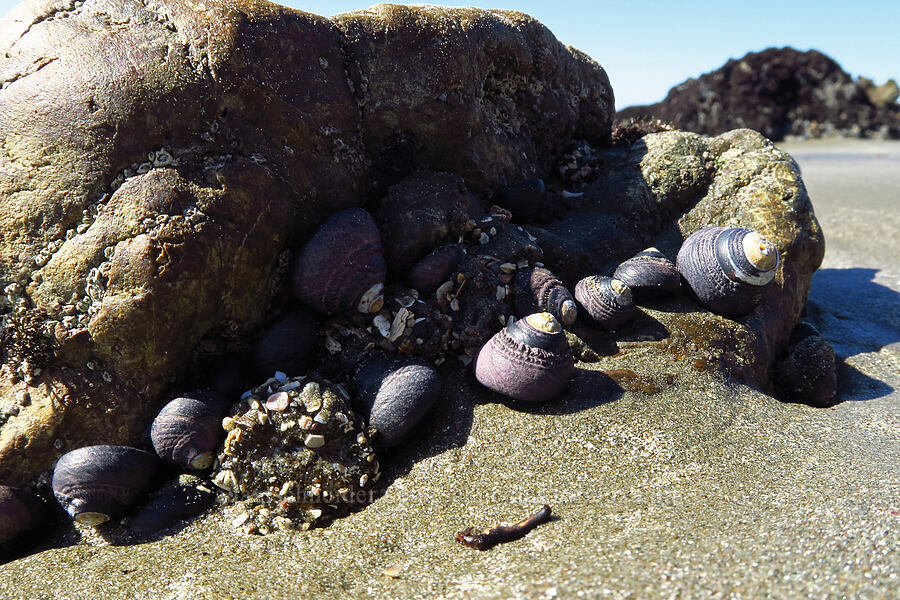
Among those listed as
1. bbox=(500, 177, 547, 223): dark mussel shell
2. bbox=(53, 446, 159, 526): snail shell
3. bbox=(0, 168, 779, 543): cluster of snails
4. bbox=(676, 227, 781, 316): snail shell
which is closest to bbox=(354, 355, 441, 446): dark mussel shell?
bbox=(0, 168, 779, 543): cluster of snails

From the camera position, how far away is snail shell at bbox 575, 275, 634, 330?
414 centimetres

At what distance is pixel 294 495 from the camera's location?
318 centimetres

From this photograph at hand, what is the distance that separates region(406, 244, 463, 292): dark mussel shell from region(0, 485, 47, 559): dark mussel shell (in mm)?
2628

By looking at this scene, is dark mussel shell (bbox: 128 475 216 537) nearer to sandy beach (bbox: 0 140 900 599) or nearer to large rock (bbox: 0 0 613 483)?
sandy beach (bbox: 0 140 900 599)

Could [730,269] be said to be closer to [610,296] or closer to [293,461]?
[610,296]

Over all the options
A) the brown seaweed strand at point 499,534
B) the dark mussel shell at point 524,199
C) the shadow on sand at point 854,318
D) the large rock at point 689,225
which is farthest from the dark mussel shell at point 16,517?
the shadow on sand at point 854,318

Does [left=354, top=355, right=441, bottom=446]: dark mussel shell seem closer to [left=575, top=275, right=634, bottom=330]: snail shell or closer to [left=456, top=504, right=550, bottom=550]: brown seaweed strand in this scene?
[left=456, top=504, right=550, bottom=550]: brown seaweed strand

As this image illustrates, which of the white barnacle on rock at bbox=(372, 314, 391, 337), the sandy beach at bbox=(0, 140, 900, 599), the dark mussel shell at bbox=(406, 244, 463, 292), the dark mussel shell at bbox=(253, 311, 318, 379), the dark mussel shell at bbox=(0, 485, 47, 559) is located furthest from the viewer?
the dark mussel shell at bbox=(406, 244, 463, 292)

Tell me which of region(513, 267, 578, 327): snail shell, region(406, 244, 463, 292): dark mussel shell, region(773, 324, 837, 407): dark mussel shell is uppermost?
region(406, 244, 463, 292): dark mussel shell

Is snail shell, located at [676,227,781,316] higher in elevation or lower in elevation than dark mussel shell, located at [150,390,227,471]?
higher

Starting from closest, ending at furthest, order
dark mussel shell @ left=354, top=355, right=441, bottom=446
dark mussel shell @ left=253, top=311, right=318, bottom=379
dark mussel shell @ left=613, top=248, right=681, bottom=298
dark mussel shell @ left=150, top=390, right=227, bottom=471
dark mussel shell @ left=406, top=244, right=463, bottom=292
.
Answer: dark mussel shell @ left=150, top=390, right=227, bottom=471 < dark mussel shell @ left=354, top=355, right=441, bottom=446 < dark mussel shell @ left=253, top=311, right=318, bottom=379 < dark mussel shell @ left=406, top=244, right=463, bottom=292 < dark mussel shell @ left=613, top=248, right=681, bottom=298

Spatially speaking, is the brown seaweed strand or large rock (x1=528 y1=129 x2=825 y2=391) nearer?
the brown seaweed strand

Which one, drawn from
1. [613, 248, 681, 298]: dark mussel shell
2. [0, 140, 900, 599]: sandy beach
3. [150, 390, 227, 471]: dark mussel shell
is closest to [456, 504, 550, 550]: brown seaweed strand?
[0, 140, 900, 599]: sandy beach

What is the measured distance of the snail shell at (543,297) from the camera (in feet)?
13.5
